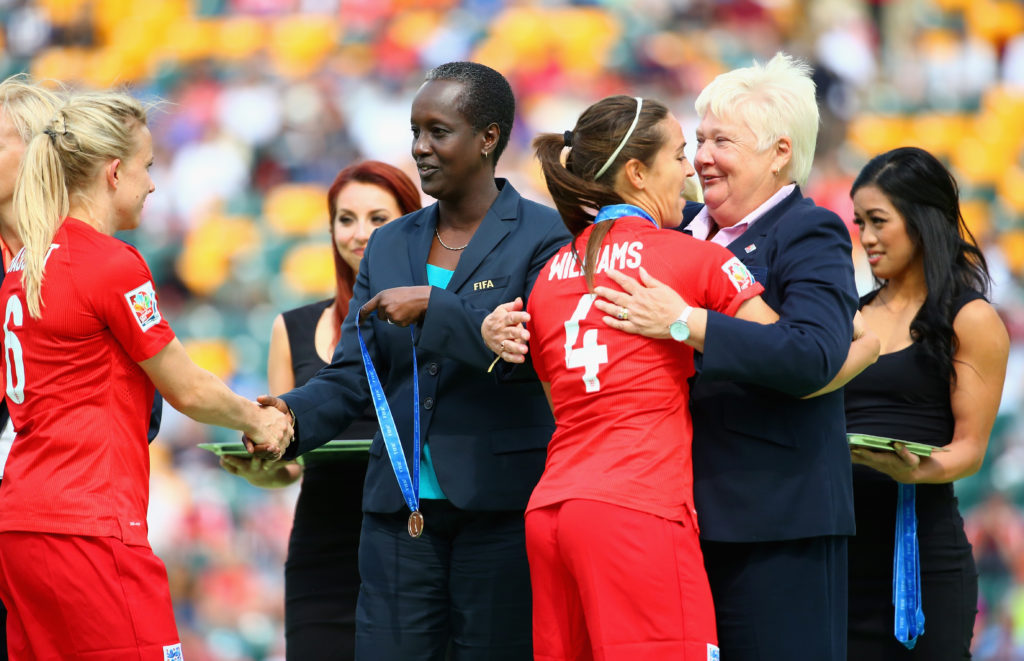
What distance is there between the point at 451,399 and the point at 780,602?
2.53 ft

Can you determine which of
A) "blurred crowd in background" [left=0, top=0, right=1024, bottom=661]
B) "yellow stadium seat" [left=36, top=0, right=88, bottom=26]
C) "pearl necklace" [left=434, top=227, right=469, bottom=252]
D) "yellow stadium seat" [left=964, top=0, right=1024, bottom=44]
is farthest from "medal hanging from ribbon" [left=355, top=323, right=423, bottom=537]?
"yellow stadium seat" [left=36, top=0, right=88, bottom=26]

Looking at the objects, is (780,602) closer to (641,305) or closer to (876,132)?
(641,305)

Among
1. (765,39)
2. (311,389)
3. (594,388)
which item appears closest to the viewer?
(594,388)

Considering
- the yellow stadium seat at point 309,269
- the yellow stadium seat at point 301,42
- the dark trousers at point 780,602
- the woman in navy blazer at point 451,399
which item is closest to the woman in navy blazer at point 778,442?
the dark trousers at point 780,602

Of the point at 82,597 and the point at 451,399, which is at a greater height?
the point at 451,399

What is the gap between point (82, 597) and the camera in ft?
6.63

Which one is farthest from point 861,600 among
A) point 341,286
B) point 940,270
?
point 341,286

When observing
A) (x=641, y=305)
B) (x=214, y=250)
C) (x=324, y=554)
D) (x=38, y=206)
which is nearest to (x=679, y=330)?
(x=641, y=305)

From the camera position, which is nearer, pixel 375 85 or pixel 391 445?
pixel 391 445

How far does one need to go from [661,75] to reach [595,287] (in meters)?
3.08

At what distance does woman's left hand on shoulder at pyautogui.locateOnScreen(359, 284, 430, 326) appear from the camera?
228 cm

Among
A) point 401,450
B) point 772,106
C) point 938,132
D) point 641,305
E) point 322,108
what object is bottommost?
point 401,450

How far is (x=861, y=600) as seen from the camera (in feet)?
9.27

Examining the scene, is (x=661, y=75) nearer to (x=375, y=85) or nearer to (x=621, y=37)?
(x=621, y=37)
